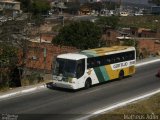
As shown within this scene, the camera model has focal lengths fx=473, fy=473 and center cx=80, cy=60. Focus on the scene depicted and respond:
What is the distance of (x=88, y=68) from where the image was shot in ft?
87.1

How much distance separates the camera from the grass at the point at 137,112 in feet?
60.8

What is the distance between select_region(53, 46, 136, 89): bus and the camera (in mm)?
25750

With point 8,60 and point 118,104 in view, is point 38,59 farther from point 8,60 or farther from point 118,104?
point 118,104

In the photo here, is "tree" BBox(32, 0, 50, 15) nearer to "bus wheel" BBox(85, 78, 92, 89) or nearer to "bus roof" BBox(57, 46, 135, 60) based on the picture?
"bus roof" BBox(57, 46, 135, 60)

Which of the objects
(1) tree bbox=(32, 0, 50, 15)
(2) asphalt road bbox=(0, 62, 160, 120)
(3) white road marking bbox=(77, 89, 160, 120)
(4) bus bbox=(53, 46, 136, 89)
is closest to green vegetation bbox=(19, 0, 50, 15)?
(1) tree bbox=(32, 0, 50, 15)

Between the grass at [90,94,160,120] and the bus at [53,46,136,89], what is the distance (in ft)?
15.8

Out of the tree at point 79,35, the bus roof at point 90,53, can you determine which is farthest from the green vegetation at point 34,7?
the bus roof at point 90,53

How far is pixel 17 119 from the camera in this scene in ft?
62.2

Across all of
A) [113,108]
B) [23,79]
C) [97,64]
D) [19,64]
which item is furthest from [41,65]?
[113,108]

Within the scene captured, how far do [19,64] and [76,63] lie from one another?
755 centimetres

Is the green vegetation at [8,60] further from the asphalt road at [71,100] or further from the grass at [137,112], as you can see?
the grass at [137,112]

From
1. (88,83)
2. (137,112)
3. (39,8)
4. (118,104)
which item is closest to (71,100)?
(118,104)

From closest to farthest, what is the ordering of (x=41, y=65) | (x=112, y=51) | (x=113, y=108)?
(x=113, y=108)
(x=112, y=51)
(x=41, y=65)

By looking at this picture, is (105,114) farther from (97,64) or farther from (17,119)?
(97,64)
